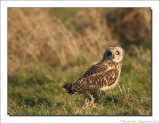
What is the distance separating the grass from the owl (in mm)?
178

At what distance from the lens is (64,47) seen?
16.8 m

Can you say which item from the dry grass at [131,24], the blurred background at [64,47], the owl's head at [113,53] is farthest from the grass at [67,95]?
the dry grass at [131,24]

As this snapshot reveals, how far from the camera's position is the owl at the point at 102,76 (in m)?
9.73

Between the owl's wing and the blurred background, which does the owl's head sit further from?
the blurred background

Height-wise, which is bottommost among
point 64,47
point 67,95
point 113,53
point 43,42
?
point 67,95

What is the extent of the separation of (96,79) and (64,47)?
7.10 meters

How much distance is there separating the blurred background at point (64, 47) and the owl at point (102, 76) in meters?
0.63

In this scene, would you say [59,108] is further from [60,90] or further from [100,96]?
[60,90]

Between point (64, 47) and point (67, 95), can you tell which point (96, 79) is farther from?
point (64, 47)

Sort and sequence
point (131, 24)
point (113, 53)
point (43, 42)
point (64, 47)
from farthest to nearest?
point (131, 24) → point (43, 42) → point (64, 47) → point (113, 53)

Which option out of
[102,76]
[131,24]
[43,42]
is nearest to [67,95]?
[102,76]

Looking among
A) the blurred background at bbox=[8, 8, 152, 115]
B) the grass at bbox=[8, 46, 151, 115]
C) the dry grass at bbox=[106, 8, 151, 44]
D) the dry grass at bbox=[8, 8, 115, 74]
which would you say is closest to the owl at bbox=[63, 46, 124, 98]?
the grass at bbox=[8, 46, 151, 115]

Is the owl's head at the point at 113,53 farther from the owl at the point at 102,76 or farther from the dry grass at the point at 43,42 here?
the dry grass at the point at 43,42

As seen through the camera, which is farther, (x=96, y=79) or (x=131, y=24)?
(x=131, y=24)
